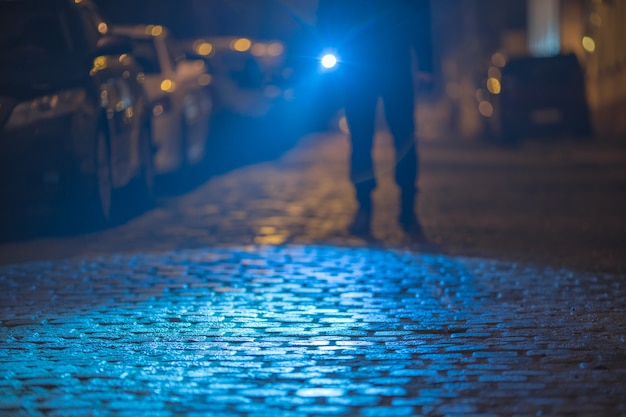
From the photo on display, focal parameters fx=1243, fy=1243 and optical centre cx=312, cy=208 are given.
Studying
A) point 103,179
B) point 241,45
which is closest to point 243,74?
point 241,45

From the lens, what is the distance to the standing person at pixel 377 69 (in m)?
10.1

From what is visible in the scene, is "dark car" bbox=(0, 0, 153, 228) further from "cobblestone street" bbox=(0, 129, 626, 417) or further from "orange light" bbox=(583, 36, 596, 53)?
"orange light" bbox=(583, 36, 596, 53)

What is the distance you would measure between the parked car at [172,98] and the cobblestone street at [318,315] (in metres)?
1.26

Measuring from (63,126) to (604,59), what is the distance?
22.4 meters

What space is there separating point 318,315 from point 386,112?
14.6ft

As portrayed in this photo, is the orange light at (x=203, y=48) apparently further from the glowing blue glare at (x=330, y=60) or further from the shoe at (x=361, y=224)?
the shoe at (x=361, y=224)

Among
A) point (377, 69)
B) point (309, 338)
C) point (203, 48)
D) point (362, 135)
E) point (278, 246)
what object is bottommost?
point (309, 338)

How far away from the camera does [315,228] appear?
32.7ft

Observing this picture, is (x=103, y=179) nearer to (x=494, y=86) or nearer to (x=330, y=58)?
(x=330, y=58)

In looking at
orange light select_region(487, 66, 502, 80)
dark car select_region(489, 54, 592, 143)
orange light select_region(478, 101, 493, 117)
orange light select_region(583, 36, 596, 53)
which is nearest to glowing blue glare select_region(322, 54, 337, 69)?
dark car select_region(489, 54, 592, 143)

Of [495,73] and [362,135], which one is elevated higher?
[495,73]

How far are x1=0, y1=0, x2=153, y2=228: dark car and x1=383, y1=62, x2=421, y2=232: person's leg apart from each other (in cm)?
223

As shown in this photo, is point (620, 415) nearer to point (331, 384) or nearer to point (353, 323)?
point (331, 384)

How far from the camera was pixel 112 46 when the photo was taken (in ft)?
32.9
